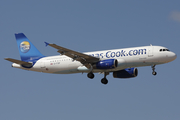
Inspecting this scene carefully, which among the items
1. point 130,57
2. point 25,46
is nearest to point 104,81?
point 130,57

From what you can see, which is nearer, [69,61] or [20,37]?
[69,61]

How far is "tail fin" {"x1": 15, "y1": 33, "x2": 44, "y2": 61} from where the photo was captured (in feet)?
171

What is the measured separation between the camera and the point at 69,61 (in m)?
48.2

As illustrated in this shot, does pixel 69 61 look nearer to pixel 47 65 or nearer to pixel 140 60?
pixel 47 65

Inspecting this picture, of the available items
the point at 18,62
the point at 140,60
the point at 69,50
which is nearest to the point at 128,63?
the point at 140,60

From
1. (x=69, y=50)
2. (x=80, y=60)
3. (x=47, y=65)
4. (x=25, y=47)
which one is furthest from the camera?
(x=25, y=47)

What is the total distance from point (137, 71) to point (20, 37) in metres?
19.2

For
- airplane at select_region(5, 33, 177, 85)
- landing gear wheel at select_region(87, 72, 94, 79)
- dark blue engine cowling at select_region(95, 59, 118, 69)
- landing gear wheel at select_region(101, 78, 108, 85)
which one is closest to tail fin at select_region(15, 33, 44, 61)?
airplane at select_region(5, 33, 177, 85)

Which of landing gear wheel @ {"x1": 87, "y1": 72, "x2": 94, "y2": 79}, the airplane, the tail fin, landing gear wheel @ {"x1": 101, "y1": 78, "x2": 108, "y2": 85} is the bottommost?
landing gear wheel @ {"x1": 101, "y1": 78, "x2": 108, "y2": 85}

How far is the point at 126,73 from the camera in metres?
50.6

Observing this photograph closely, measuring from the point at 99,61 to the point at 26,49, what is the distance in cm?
1338

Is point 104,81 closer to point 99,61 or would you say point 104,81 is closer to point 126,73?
point 126,73

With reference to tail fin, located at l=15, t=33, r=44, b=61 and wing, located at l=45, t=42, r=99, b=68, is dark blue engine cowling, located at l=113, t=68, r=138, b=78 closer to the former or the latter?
wing, located at l=45, t=42, r=99, b=68

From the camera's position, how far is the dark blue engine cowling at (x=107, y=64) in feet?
146
